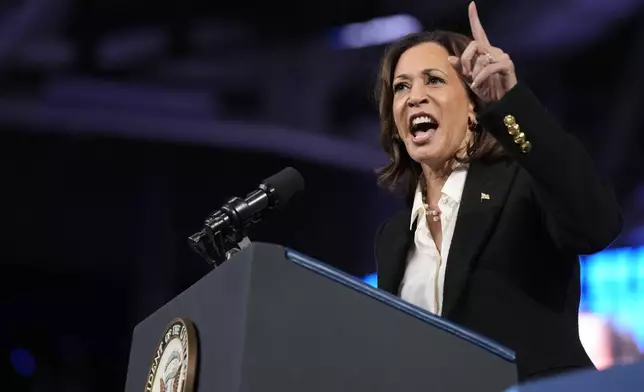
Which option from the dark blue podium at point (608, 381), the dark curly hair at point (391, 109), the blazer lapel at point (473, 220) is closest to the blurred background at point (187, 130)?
the dark curly hair at point (391, 109)

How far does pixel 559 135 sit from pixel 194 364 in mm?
608

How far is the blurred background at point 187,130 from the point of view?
4.59 metres

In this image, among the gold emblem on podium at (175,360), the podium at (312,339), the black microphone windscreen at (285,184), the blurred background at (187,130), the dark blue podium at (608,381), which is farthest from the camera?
the blurred background at (187,130)

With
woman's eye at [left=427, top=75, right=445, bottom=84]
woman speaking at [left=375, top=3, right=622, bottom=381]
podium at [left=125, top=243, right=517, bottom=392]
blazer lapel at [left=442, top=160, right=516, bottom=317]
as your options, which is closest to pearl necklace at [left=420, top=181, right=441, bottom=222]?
woman speaking at [left=375, top=3, right=622, bottom=381]

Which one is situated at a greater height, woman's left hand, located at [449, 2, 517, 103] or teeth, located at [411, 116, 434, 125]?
teeth, located at [411, 116, 434, 125]

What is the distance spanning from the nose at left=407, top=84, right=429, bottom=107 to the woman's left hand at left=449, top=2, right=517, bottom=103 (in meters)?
0.35

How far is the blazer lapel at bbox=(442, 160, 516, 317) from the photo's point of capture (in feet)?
4.75

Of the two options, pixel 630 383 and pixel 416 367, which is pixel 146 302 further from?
pixel 630 383

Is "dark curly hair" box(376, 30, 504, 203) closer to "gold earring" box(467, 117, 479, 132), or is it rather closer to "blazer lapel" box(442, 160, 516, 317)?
"gold earring" box(467, 117, 479, 132)

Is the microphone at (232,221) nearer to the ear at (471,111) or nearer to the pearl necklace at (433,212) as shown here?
the pearl necklace at (433,212)

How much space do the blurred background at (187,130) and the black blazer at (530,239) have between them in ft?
9.54

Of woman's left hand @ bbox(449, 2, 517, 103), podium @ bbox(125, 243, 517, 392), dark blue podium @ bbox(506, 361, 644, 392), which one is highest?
woman's left hand @ bbox(449, 2, 517, 103)

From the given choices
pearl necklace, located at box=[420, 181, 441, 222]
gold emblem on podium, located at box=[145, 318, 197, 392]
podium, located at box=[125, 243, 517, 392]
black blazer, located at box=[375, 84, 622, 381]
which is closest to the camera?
podium, located at box=[125, 243, 517, 392]

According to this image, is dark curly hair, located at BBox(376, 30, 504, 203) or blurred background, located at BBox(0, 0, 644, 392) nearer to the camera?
dark curly hair, located at BBox(376, 30, 504, 203)
